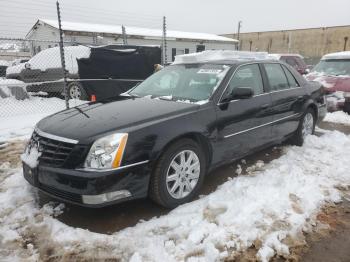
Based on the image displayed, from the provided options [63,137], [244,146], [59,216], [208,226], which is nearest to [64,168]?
[63,137]

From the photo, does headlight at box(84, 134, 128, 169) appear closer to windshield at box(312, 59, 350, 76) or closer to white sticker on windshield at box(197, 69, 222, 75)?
white sticker on windshield at box(197, 69, 222, 75)

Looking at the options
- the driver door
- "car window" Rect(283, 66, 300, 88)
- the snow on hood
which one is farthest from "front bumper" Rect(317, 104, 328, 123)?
the snow on hood

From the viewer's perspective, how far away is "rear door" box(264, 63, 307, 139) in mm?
4953

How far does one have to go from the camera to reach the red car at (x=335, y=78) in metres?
8.57

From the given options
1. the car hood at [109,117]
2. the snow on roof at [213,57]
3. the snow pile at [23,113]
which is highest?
the snow on roof at [213,57]

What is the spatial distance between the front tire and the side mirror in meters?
0.85

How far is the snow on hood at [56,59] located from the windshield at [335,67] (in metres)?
6.78

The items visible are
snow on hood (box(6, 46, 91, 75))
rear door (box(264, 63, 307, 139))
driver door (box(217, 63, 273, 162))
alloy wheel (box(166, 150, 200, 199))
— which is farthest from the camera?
snow on hood (box(6, 46, 91, 75))

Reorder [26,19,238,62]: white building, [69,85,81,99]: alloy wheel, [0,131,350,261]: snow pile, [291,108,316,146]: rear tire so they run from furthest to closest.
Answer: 1. [26,19,238,62]: white building
2. [69,85,81,99]: alloy wheel
3. [291,108,316,146]: rear tire
4. [0,131,350,261]: snow pile

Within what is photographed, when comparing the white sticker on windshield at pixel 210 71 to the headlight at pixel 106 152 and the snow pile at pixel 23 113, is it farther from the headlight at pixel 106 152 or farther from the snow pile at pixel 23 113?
the snow pile at pixel 23 113

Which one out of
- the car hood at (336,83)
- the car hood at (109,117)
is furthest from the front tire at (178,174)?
the car hood at (336,83)

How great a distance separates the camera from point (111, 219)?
3.39 metres

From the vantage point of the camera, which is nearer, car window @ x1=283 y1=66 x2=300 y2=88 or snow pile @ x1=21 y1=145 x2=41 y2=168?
snow pile @ x1=21 y1=145 x2=41 y2=168

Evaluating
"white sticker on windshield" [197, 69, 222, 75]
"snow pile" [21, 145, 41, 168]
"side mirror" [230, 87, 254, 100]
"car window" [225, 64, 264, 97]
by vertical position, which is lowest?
"snow pile" [21, 145, 41, 168]
